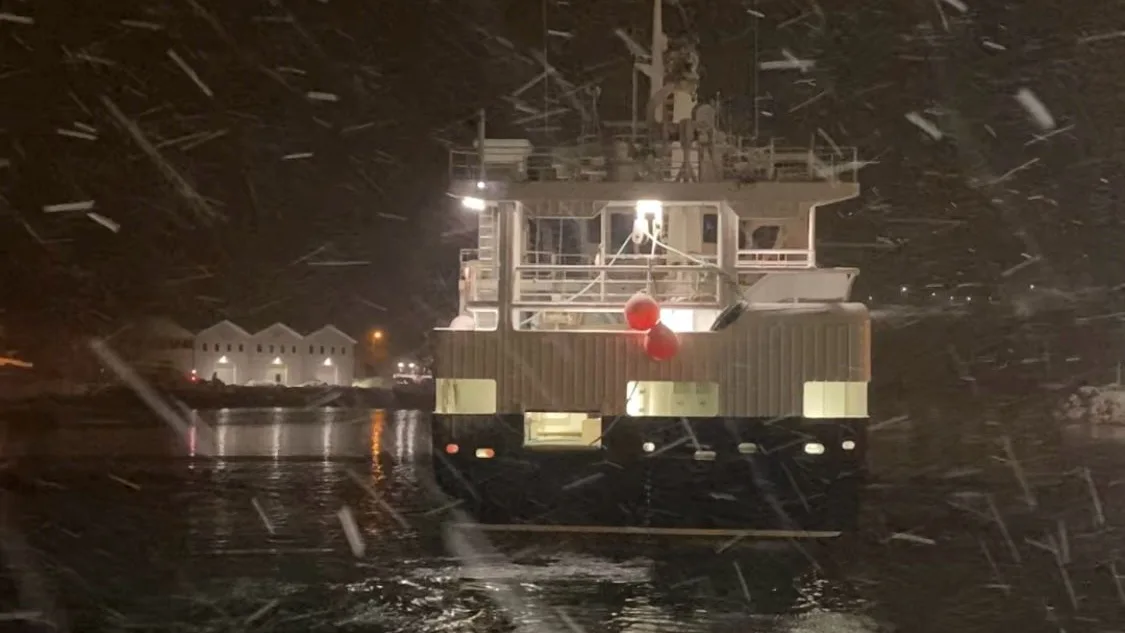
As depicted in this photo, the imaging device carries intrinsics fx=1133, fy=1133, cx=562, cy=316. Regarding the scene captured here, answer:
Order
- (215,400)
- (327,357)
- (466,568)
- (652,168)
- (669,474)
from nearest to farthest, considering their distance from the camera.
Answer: (466,568), (669,474), (652,168), (215,400), (327,357)

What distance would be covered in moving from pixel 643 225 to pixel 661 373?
8.98 feet

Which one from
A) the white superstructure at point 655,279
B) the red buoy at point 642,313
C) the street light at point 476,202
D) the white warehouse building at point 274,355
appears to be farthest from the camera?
the white warehouse building at point 274,355

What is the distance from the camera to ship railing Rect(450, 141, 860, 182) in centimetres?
1580

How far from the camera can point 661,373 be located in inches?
580

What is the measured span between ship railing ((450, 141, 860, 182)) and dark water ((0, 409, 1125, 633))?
4.97 meters

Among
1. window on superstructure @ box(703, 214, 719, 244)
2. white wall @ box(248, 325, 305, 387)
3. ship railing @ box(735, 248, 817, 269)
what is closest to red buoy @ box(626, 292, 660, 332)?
ship railing @ box(735, 248, 817, 269)

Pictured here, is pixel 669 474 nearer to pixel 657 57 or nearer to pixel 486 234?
pixel 486 234

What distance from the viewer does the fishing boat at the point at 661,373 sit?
47.7 ft

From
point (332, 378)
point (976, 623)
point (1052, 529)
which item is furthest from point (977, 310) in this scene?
point (976, 623)

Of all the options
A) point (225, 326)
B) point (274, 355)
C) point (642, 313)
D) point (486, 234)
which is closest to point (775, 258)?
point (642, 313)

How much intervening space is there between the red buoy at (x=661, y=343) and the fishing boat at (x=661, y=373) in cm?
2

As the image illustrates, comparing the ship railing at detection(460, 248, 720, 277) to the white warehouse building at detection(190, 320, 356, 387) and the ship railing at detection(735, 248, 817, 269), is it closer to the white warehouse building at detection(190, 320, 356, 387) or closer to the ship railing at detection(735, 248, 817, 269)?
the ship railing at detection(735, 248, 817, 269)

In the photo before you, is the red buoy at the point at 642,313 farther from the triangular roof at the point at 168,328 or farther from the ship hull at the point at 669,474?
the triangular roof at the point at 168,328

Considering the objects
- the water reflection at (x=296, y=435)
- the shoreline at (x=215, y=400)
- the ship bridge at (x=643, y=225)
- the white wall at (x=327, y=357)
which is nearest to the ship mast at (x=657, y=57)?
the ship bridge at (x=643, y=225)
